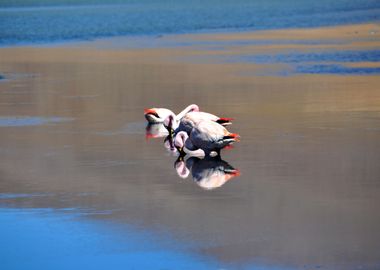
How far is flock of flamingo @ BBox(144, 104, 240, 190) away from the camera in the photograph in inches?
442

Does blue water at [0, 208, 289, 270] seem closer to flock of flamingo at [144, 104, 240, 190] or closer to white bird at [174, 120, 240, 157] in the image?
flock of flamingo at [144, 104, 240, 190]

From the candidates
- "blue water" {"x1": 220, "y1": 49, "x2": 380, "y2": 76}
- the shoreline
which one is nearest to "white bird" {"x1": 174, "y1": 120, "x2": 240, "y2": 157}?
"blue water" {"x1": 220, "y1": 49, "x2": 380, "y2": 76}

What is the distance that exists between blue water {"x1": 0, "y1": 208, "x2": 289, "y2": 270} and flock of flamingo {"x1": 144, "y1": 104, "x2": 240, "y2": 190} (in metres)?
1.90

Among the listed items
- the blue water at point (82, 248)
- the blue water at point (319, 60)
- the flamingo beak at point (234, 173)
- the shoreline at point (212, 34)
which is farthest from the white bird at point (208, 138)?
the shoreline at point (212, 34)

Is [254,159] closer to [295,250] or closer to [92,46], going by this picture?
[295,250]

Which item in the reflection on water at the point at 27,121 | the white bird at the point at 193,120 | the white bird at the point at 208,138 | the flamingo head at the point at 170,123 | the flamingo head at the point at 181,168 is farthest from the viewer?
the reflection on water at the point at 27,121

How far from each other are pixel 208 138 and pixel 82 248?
3.85m

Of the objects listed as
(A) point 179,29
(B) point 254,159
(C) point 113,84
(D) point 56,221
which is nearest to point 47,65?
(C) point 113,84

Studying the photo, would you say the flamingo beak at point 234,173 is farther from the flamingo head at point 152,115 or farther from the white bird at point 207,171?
the flamingo head at point 152,115

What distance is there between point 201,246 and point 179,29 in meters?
38.7

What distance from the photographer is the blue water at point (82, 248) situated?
8070 millimetres

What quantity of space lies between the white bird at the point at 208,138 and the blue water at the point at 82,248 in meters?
2.89

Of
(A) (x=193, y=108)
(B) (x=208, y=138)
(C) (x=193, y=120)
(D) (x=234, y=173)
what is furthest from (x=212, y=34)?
(D) (x=234, y=173)

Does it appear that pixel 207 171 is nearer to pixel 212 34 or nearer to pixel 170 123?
pixel 170 123
